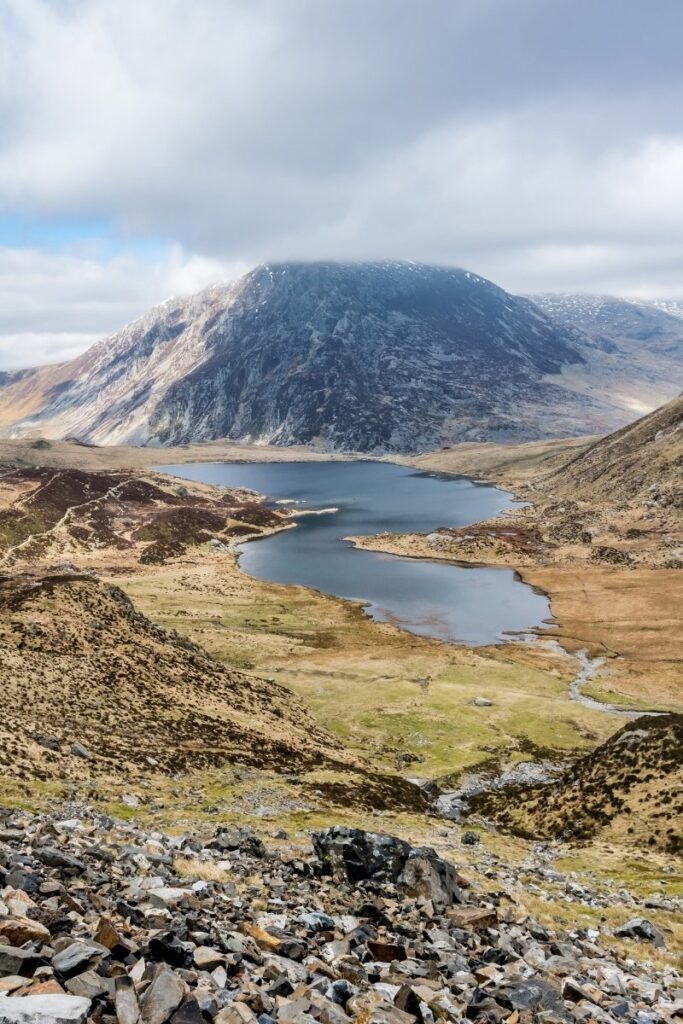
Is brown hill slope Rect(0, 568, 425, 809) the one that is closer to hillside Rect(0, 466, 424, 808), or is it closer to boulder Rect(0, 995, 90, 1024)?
hillside Rect(0, 466, 424, 808)

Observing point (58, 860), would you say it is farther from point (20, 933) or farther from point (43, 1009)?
point (43, 1009)

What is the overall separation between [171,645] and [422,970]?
51.6 m

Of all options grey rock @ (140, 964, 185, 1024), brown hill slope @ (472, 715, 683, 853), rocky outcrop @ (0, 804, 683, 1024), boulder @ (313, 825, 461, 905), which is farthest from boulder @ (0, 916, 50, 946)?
brown hill slope @ (472, 715, 683, 853)

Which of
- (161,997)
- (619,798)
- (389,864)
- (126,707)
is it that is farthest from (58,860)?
(619,798)

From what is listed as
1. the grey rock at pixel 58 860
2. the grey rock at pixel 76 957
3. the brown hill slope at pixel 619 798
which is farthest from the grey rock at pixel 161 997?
the brown hill slope at pixel 619 798

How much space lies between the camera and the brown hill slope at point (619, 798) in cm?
3862

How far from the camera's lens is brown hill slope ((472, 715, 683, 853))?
38.6 metres

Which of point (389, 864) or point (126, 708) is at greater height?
point (389, 864)

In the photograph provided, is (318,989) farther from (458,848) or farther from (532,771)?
Result: (532,771)

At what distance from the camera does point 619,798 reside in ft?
136

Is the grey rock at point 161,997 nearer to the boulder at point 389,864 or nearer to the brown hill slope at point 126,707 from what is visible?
the boulder at point 389,864

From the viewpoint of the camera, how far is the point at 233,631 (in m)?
102

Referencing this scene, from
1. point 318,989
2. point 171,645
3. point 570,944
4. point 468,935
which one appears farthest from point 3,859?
point 171,645

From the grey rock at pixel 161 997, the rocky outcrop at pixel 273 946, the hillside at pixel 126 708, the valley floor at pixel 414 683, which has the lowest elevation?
the valley floor at pixel 414 683
